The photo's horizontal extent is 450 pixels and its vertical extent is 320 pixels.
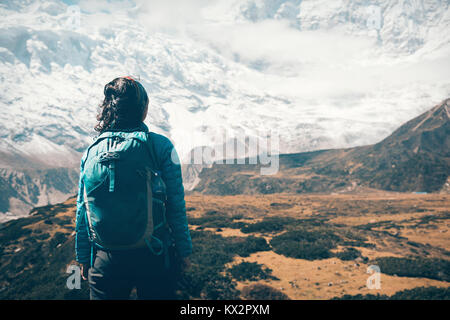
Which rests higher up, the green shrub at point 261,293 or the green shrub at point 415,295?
the green shrub at point 415,295

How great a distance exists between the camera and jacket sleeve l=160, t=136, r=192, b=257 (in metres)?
3.95

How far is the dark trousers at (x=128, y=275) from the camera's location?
148 inches

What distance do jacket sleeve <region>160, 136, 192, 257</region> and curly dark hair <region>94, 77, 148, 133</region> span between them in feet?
1.76

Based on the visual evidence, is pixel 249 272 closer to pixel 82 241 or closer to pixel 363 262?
pixel 363 262

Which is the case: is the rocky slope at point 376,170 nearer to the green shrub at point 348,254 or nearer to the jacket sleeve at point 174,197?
the green shrub at point 348,254

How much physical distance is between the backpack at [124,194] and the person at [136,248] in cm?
10

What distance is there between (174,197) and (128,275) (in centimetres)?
103

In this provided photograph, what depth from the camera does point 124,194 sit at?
3.64 m

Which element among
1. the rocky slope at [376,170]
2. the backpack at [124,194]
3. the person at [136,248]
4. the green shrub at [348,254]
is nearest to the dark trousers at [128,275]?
the person at [136,248]

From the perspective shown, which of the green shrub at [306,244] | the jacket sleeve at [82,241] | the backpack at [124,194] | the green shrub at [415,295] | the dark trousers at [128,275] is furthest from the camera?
the green shrub at [306,244]

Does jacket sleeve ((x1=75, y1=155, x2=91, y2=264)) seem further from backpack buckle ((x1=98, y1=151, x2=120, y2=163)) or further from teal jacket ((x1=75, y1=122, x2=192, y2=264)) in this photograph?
backpack buckle ((x1=98, y1=151, x2=120, y2=163))

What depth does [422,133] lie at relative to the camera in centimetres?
11431
